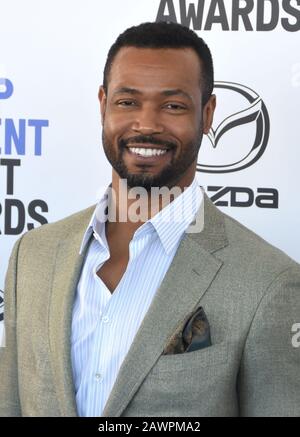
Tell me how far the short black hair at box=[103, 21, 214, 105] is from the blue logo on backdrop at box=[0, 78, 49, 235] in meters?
0.54

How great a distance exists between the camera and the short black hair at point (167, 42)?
1.53m

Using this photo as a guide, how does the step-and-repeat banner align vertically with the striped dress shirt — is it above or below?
above

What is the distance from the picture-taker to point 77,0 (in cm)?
204

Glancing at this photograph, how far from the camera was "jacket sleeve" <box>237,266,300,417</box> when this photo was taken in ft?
4.29

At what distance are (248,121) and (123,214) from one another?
63cm

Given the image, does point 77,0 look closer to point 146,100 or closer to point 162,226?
point 146,100

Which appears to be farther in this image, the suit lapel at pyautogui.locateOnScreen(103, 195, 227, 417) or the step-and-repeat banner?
the step-and-repeat banner

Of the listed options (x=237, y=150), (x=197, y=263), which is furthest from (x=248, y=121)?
(x=197, y=263)

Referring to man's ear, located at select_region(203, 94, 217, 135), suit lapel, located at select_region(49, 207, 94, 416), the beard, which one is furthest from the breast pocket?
man's ear, located at select_region(203, 94, 217, 135)

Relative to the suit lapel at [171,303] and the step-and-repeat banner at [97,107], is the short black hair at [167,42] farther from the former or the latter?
the step-and-repeat banner at [97,107]

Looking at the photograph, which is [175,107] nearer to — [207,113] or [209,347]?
[207,113]

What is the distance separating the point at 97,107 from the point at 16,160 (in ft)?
0.93

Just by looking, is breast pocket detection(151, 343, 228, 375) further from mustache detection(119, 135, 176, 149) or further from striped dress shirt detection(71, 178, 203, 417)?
mustache detection(119, 135, 176, 149)

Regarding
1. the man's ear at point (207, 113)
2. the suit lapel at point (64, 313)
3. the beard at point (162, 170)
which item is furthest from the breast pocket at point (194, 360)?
the man's ear at point (207, 113)
